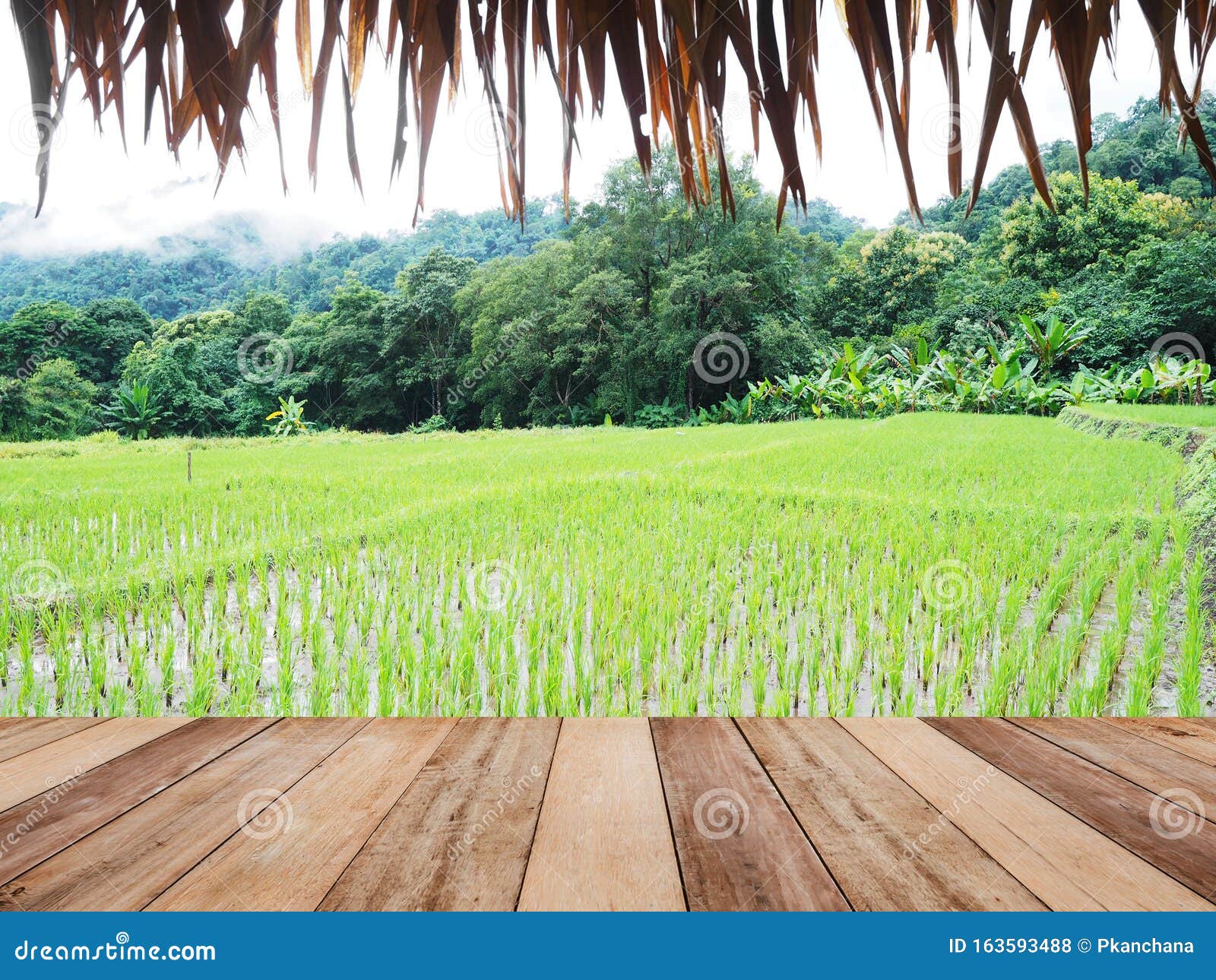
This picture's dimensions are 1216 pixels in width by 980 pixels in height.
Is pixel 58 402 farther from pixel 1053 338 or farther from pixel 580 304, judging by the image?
pixel 1053 338

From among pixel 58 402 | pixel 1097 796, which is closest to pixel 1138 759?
pixel 1097 796

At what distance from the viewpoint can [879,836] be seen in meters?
1.09

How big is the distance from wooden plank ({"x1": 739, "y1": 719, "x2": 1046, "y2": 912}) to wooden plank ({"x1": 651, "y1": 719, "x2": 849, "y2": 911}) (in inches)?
1.1

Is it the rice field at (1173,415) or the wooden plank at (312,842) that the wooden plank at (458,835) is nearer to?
the wooden plank at (312,842)

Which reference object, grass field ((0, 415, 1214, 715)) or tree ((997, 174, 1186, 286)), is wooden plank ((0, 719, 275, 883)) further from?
tree ((997, 174, 1186, 286))

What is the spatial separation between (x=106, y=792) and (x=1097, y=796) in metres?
1.64

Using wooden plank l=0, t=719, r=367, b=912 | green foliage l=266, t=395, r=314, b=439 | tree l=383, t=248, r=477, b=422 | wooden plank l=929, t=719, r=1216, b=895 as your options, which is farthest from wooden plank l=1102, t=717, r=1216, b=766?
green foliage l=266, t=395, r=314, b=439

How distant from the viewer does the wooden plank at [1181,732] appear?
1.51 m

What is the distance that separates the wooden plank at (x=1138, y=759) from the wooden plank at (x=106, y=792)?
164 cm

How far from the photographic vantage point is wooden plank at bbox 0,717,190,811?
133cm

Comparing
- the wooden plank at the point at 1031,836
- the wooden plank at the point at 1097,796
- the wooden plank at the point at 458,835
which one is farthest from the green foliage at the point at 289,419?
the wooden plank at the point at 1097,796

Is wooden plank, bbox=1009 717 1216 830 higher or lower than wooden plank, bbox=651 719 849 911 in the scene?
lower

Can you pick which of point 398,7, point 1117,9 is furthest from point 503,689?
point 1117,9
